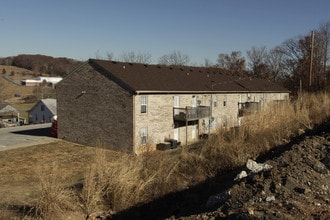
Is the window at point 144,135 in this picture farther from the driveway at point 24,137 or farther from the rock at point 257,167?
the rock at point 257,167

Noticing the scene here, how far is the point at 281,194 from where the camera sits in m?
5.81

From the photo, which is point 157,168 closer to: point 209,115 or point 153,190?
point 153,190

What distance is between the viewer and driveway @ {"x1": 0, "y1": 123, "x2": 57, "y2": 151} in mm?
32406

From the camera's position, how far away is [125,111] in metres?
29.9

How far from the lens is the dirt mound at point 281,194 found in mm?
5125

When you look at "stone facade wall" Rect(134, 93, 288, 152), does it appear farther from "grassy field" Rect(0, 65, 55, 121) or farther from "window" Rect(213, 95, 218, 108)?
"grassy field" Rect(0, 65, 55, 121)

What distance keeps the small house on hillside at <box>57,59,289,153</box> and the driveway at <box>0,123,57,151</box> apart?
7.32ft

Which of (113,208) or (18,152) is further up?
(113,208)

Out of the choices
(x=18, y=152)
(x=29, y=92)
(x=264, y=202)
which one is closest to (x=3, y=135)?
(x=18, y=152)

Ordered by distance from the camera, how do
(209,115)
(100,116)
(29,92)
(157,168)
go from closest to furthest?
1. (157,168)
2. (100,116)
3. (209,115)
4. (29,92)

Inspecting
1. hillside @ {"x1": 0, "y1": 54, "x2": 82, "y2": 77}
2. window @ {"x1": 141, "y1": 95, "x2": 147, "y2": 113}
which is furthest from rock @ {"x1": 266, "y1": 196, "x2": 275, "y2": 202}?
hillside @ {"x1": 0, "y1": 54, "x2": 82, "y2": 77}

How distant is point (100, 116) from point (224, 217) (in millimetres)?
27336

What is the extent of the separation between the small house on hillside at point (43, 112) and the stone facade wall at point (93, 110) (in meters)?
21.2

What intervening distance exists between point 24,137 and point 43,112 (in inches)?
812
